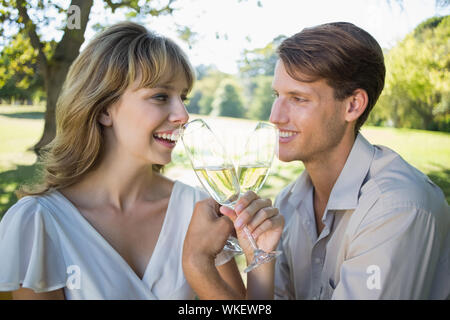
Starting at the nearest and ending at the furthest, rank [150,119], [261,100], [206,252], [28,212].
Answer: [206,252] < [28,212] < [150,119] < [261,100]

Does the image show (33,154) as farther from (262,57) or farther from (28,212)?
(28,212)

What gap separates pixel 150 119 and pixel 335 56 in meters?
1.26

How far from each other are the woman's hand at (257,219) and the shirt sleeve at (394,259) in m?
0.42

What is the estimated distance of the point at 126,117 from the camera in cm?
231

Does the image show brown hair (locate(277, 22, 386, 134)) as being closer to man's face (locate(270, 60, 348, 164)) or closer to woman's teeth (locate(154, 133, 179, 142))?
man's face (locate(270, 60, 348, 164))

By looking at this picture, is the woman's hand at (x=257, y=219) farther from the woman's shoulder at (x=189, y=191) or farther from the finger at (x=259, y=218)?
the woman's shoulder at (x=189, y=191)

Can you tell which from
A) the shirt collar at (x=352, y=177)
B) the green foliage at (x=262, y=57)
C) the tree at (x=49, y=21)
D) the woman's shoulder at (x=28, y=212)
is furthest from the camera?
the green foliage at (x=262, y=57)

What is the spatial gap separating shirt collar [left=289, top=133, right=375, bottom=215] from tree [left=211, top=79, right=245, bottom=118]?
7311 mm

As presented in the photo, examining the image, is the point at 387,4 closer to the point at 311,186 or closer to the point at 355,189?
the point at 311,186

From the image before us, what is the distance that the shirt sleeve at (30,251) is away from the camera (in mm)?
1882

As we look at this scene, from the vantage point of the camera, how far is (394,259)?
1.83 meters

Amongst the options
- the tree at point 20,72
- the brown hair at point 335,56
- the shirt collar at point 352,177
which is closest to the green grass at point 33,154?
the tree at point 20,72

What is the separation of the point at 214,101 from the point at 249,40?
15.9 ft

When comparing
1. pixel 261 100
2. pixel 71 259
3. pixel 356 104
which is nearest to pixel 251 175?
pixel 71 259
